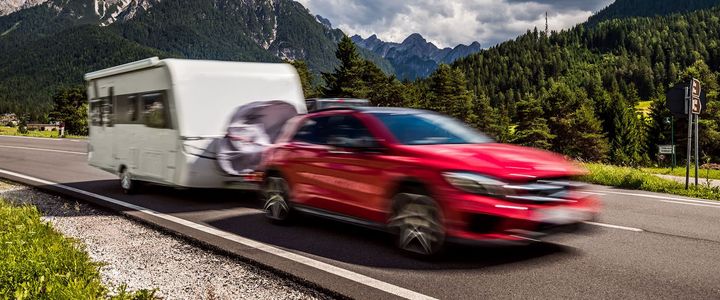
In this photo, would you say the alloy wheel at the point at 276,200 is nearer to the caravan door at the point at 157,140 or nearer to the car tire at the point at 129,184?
the caravan door at the point at 157,140

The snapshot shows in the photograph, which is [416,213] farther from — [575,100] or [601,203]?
[575,100]

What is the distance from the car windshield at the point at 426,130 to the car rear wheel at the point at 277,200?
72.5 inches

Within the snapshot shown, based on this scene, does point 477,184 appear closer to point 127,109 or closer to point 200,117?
point 200,117

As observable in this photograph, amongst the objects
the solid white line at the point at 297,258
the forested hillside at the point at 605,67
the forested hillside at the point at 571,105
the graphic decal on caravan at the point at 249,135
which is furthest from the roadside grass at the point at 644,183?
the forested hillside at the point at 605,67

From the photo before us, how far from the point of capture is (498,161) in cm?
555

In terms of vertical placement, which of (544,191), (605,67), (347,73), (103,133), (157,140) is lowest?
(544,191)

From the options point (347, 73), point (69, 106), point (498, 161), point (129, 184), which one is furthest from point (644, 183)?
point (69, 106)

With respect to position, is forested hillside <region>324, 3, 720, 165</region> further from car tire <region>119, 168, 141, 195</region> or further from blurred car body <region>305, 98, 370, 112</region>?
car tire <region>119, 168, 141, 195</region>

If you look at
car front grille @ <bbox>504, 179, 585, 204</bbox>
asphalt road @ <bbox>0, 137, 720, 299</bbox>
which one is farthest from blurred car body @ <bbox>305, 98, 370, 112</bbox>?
car front grille @ <bbox>504, 179, 585, 204</bbox>

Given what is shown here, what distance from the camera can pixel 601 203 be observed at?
9.89 m

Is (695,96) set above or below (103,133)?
above

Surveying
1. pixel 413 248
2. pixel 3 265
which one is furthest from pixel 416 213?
pixel 3 265

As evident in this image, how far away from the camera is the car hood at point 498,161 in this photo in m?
5.37

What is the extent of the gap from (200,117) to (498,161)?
5749 mm
